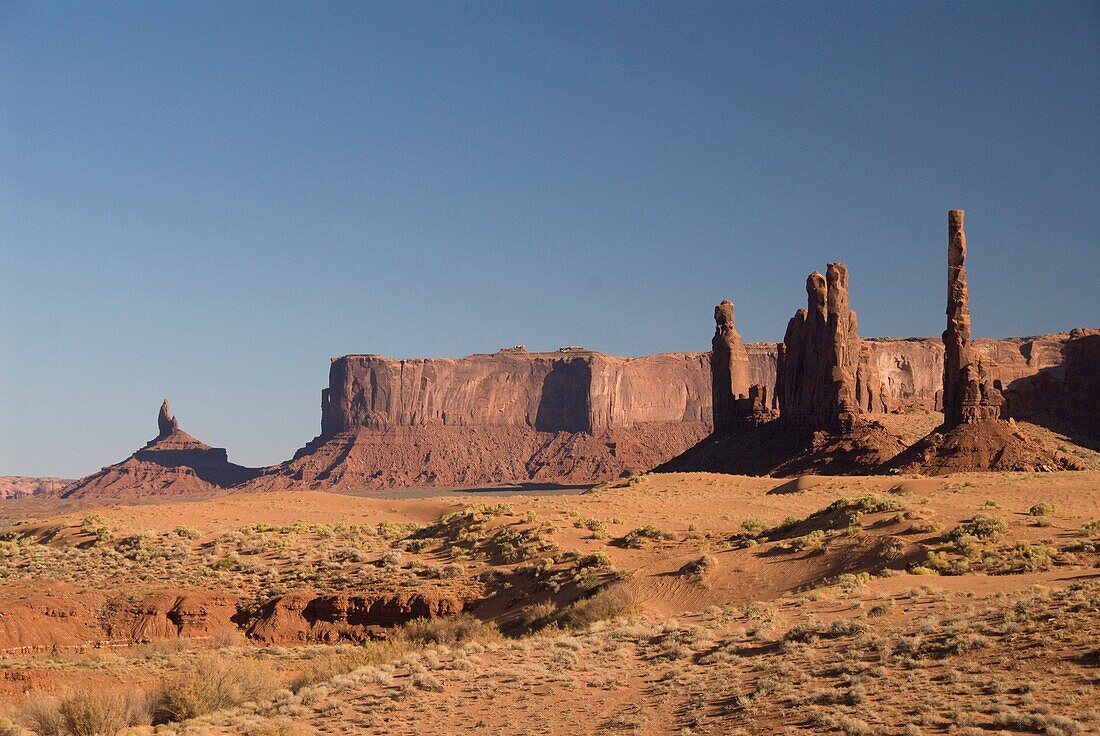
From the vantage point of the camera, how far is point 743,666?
57.0 ft

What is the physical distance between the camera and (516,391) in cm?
18375

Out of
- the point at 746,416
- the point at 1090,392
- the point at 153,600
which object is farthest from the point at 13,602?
the point at 1090,392

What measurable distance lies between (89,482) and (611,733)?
171229 millimetres

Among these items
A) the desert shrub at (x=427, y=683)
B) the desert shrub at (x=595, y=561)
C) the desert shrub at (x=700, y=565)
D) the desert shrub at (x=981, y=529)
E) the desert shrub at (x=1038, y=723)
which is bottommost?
the desert shrub at (x=427, y=683)

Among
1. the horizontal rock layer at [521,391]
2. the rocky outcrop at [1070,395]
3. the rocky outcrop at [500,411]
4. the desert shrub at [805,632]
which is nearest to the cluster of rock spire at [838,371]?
the rocky outcrop at [1070,395]

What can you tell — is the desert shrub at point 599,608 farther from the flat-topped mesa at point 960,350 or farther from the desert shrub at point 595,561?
the flat-topped mesa at point 960,350

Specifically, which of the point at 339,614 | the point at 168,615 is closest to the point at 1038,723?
the point at 339,614

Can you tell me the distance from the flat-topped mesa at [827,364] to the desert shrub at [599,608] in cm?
5142

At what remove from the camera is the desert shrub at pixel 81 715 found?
17.6 metres

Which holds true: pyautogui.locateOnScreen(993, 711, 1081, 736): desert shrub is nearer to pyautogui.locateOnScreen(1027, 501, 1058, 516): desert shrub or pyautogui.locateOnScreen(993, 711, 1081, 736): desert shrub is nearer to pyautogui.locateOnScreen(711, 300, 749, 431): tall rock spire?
pyautogui.locateOnScreen(1027, 501, 1058, 516): desert shrub

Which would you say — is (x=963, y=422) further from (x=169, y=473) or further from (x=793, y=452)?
(x=169, y=473)

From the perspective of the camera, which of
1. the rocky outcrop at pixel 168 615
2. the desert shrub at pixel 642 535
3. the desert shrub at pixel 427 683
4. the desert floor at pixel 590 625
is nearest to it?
the desert floor at pixel 590 625

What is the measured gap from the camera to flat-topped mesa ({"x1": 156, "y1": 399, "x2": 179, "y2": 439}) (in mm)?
188125

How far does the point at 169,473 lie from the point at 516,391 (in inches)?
2051
